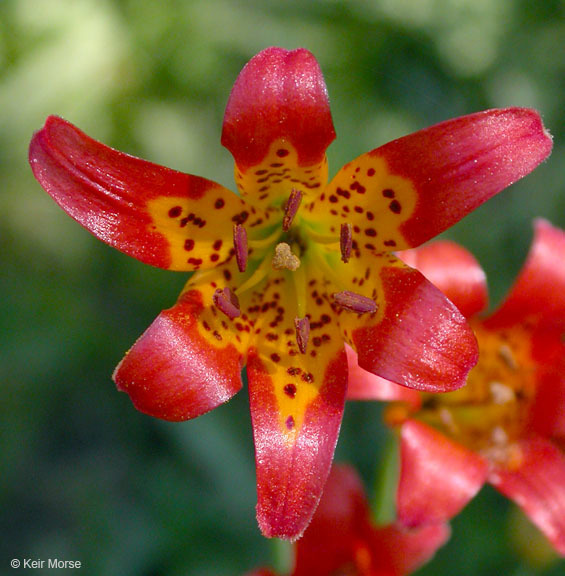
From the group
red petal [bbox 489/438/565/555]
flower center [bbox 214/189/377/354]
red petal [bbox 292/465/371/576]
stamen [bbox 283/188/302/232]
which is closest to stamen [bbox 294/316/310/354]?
flower center [bbox 214/189/377/354]

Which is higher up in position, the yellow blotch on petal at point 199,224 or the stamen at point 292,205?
the stamen at point 292,205

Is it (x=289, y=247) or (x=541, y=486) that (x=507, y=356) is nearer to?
(x=541, y=486)

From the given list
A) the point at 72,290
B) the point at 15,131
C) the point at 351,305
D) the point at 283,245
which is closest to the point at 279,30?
the point at 15,131

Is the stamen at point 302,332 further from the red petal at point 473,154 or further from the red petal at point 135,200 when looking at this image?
the red petal at point 473,154

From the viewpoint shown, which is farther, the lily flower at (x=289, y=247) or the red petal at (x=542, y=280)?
the red petal at (x=542, y=280)

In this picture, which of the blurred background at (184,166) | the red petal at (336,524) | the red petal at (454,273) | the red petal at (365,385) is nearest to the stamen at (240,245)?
the red petal at (365,385)

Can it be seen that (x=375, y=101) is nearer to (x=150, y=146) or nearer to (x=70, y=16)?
(x=150, y=146)
